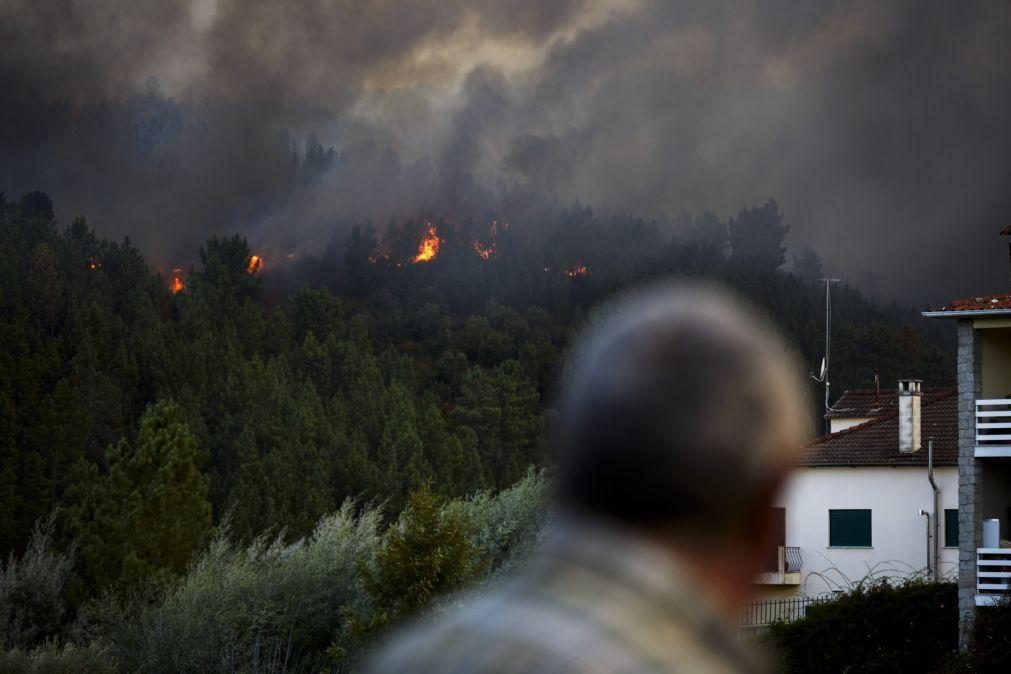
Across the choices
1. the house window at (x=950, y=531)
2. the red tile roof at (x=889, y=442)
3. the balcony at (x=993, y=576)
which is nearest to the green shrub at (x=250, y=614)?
the red tile roof at (x=889, y=442)

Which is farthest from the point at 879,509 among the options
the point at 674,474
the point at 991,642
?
the point at 674,474

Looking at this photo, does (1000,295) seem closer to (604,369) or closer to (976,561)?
(976,561)

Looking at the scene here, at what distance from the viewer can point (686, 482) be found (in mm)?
1382

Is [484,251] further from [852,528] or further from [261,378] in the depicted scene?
[852,528]

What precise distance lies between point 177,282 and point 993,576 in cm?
9034

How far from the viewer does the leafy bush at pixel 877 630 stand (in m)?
26.0

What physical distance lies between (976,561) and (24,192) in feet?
333

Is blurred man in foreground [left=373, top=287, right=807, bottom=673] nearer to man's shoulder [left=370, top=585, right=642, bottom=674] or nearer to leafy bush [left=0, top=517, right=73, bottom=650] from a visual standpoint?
man's shoulder [left=370, top=585, right=642, bottom=674]

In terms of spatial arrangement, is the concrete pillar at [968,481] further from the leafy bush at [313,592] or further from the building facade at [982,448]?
the leafy bush at [313,592]

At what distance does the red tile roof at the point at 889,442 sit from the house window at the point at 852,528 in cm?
106

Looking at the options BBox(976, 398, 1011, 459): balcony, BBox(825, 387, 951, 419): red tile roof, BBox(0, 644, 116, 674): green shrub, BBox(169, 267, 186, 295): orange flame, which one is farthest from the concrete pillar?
BBox(169, 267, 186, 295): orange flame

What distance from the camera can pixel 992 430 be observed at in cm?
2469

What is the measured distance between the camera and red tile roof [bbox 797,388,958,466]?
100 ft

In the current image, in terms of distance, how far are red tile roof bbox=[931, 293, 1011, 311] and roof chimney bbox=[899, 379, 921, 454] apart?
6531 millimetres
